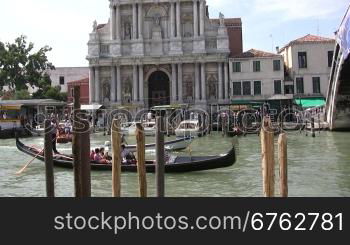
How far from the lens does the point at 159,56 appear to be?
3819 centimetres

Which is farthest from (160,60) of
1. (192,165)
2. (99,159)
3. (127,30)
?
(192,165)

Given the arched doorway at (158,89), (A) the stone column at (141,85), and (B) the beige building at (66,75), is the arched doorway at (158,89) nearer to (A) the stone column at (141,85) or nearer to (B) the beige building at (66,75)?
(A) the stone column at (141,85)

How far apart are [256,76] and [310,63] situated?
3.77m

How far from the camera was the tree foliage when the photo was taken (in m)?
40.1

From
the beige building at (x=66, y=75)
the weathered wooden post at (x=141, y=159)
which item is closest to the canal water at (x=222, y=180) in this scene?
the weathered wooden post at (x=141, y=159)

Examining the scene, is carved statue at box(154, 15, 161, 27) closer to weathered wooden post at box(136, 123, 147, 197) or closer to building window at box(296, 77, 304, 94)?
building window at box(296, 77, 304, 94)

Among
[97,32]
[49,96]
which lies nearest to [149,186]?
[97,32]

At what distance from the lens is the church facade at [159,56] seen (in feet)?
125

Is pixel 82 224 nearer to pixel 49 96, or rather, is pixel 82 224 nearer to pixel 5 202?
pixel 5 202

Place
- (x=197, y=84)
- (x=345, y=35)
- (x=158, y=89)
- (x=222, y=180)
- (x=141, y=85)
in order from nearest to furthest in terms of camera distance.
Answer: (x=222, y=180) < (x=345, y=35) < (x=197, y=84) < (x=141, y=85) < (x=158, y=89)

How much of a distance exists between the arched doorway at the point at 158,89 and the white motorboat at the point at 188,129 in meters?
11.5

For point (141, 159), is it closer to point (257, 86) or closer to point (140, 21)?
point (257, 86)

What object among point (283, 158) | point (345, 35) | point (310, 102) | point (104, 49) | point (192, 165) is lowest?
point (192, 165)

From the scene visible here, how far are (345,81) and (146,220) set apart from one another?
19.8 m
